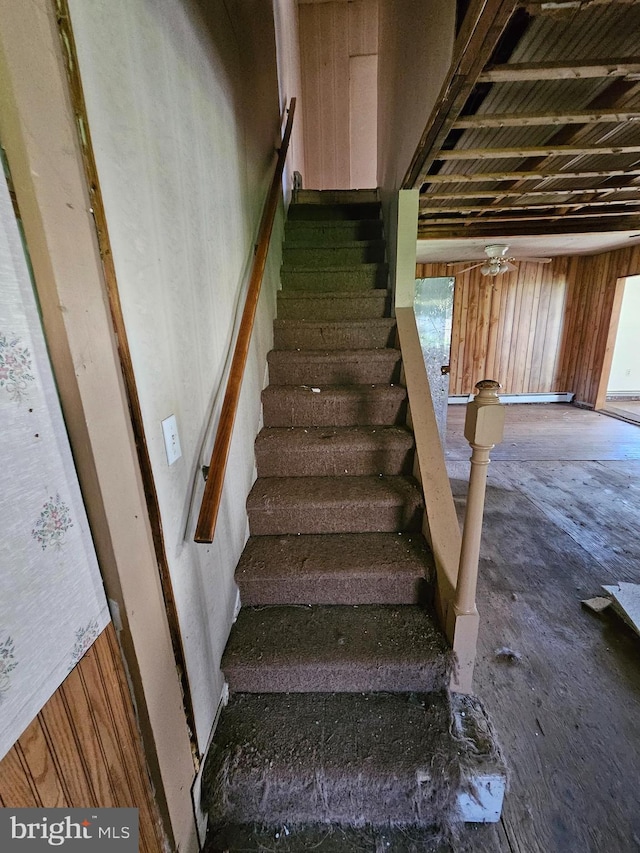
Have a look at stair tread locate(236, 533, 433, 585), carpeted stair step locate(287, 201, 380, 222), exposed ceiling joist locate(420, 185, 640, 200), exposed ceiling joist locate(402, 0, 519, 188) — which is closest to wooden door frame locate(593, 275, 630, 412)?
exposed ceiling joist locate(420, 185, 640, 200)

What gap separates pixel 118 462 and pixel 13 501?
195 mm

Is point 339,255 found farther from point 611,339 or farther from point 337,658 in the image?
point 611,339

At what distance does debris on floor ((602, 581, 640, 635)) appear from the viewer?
5.67ft

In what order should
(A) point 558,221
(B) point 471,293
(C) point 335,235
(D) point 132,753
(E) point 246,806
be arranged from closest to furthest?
(D) point 132,753, (E) point 246,806, (C) point 335,235, (A) point 558,221, (B) point 471,293

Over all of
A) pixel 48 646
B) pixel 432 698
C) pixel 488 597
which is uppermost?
pixel 48 646

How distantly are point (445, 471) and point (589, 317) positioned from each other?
5.83 m

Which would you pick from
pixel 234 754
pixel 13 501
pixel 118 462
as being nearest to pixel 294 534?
pixel 234 754

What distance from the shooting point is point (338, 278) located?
2.74 metres

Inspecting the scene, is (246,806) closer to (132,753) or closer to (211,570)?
(132,753)

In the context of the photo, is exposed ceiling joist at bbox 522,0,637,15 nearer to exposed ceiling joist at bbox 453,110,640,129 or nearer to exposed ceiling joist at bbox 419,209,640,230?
exposed ceiling joist at bbox 453,110,640,129

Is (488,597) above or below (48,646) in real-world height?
below

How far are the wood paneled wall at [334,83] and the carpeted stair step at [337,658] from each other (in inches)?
242

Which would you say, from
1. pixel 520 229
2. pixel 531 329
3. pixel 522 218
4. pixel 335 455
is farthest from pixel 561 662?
pixel 531 329

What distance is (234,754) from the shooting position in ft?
3.61
